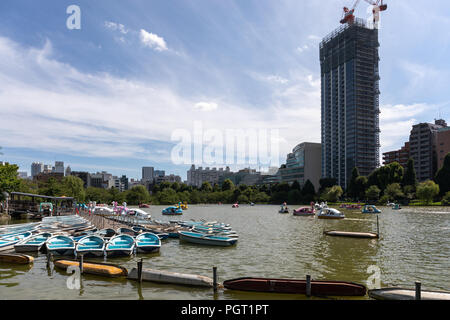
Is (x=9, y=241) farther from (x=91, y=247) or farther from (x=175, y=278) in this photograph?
(x=175, y=278)

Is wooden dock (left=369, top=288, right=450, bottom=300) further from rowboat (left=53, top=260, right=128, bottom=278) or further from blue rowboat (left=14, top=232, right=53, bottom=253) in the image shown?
blue rowboat (left=14, top=232, right=53, bottom=253)

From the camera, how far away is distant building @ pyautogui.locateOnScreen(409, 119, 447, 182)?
187m

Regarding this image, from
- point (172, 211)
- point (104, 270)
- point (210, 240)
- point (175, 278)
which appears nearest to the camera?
point (175, 278)

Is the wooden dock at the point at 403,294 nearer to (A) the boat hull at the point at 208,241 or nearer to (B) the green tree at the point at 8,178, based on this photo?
(A) the boat hull at the point at 208,241

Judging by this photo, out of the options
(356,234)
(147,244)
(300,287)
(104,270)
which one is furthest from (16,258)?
(356,234)

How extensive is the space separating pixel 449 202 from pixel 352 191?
165 ft

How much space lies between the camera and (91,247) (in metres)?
29.3

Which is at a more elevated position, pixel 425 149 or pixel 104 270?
pixel 425 149

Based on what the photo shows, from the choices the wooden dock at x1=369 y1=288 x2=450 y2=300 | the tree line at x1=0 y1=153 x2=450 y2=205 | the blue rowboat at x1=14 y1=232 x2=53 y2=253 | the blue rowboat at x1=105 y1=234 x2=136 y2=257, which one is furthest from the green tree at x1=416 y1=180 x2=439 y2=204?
the blue rowboat at x1=14 y1=232 x2=53 y2=253

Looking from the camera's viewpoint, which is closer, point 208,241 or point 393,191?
point 208,241

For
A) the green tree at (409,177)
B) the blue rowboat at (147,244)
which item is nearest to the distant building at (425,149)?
the green tree at (409,177)

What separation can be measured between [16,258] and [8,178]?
56.2m
